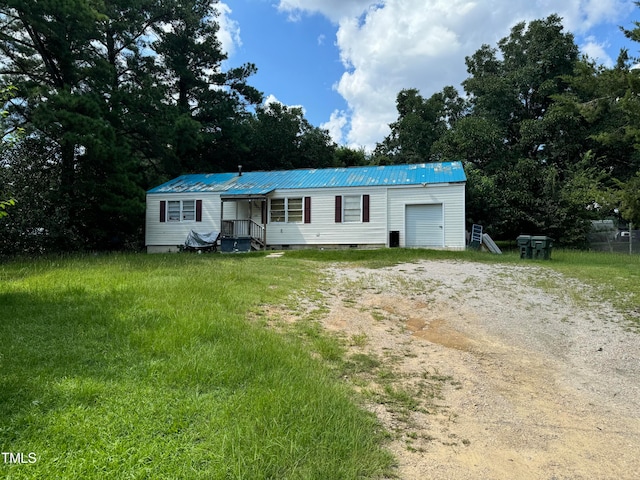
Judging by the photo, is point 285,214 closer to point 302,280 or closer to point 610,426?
point 302,280

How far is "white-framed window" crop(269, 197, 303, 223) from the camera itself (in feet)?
56.6

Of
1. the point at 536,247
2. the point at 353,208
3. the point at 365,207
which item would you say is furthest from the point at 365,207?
the point at 536,247

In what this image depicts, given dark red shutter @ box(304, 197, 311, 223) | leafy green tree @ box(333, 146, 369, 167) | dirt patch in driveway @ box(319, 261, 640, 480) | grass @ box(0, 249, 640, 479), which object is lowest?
dirt patch in driveway @ box(319, 261, 640, 480)

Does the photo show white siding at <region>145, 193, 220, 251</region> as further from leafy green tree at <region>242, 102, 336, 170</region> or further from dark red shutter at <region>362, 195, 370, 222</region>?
leafy green tree at <region>242, 102, 336, 170</region>

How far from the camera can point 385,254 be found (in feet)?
45.6

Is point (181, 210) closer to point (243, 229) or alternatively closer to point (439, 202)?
point (243, 229)

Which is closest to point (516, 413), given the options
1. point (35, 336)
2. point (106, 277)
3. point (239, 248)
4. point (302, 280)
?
Answer: point (35, 336)

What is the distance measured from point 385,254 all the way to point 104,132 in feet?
41.2

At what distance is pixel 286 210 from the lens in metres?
17.4

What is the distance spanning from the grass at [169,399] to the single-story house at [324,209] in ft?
37.8

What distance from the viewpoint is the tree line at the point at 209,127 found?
1466 cm

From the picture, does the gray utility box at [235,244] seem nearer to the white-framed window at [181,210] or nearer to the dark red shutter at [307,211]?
the dark red shutter at [307,211]

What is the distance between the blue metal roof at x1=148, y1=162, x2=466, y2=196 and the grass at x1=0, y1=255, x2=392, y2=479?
12.2 meters

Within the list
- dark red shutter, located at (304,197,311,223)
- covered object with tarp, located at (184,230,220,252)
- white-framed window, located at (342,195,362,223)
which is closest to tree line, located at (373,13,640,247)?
white-framed window, located at (342,195,362,223)
